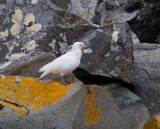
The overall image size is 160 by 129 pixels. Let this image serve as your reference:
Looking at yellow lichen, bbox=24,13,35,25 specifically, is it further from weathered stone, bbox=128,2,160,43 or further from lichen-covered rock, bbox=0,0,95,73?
weathered stone, bbox=128,2,160,43

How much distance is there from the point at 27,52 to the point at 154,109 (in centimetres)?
292

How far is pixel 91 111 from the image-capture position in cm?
392

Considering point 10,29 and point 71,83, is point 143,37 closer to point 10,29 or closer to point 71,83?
point 10,29

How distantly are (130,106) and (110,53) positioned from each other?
114 centimetres

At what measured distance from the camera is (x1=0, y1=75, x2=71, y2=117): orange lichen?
3393mm

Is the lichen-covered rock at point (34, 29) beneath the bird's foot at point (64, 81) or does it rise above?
above

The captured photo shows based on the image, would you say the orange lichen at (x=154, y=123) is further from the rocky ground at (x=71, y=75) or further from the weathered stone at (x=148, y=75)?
the weathered stone at (x=148, y=75)

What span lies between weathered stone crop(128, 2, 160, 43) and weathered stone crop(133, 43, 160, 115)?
230 cm

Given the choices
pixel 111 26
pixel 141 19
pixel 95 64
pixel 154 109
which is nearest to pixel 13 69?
pixel 95 64

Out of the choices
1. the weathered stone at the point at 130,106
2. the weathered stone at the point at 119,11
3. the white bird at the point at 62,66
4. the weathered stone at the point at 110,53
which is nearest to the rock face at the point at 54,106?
the white bird at the point at 62,66

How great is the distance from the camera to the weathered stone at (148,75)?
5949 mm

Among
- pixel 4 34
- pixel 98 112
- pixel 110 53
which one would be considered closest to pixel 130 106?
pixel 110 53

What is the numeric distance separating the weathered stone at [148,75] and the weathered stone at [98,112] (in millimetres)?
1866

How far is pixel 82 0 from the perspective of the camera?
28.9 feet
